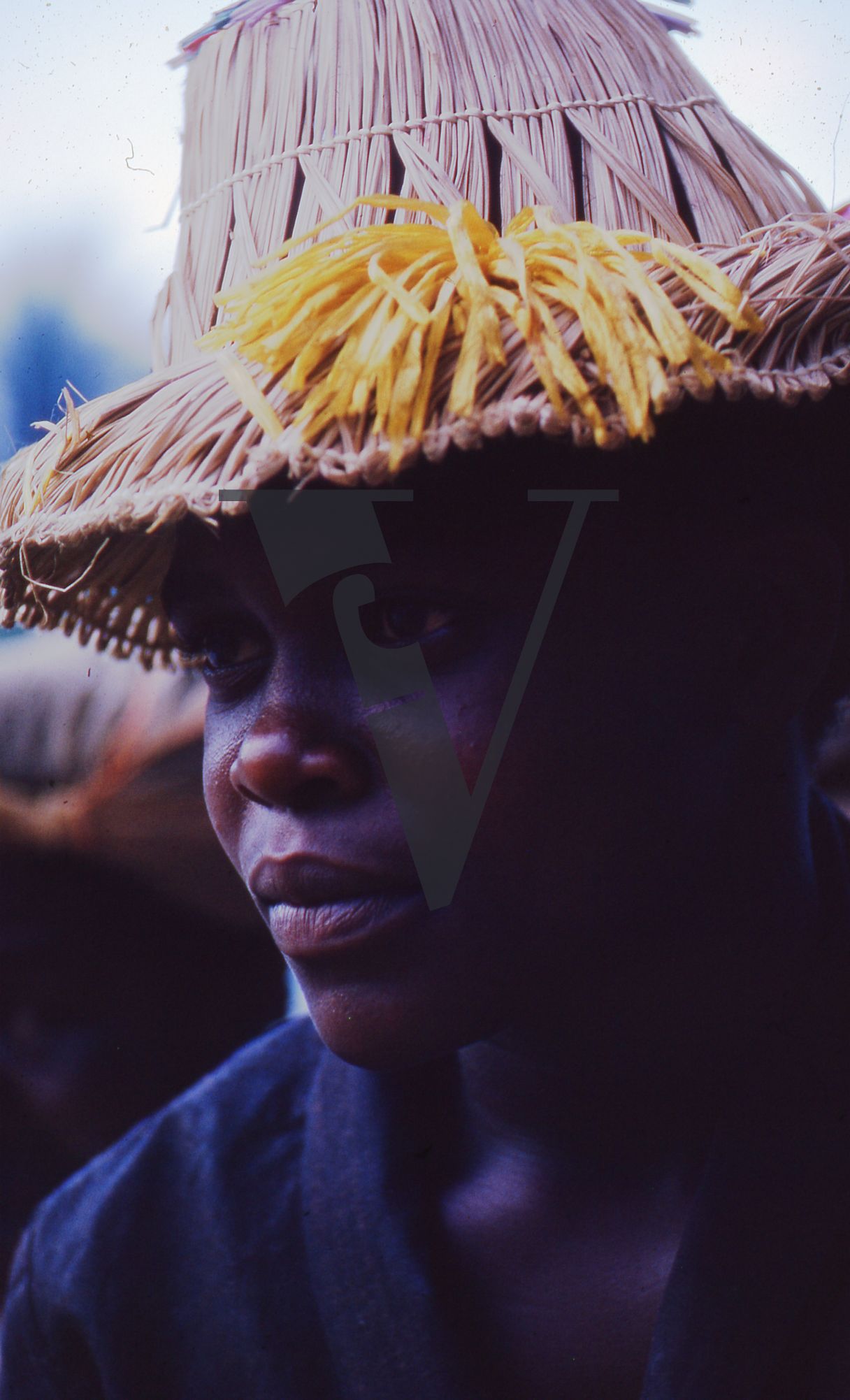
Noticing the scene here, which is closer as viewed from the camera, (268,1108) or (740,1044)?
(740,1044)

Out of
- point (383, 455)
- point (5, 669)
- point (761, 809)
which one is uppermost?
point (383, 455)

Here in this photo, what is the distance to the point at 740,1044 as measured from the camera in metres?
0.89

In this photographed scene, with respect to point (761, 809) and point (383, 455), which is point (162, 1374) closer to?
point (761, 809)

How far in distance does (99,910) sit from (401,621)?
25.7 inches

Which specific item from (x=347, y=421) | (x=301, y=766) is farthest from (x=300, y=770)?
(x=347, y=421)

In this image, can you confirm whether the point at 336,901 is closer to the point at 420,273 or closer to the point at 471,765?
the point at 471,765

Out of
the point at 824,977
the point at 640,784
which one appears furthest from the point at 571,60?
the point at 824,977

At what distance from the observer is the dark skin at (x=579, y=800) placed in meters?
0.77

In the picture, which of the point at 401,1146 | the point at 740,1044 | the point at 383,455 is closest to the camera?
the point at 383,455

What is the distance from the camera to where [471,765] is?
765 millimetres

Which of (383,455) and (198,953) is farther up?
(383,455)

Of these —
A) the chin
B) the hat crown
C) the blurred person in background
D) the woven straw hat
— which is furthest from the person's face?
the blurred person in background

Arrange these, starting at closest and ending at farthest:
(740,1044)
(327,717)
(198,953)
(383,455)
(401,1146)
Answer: (383,455) → (327,717) → (740,1044) → (401,1146) → (198,953)

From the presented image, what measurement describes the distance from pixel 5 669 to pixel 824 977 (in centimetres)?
91
